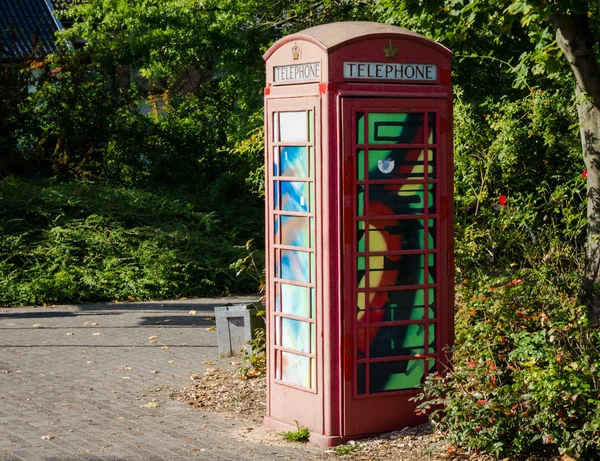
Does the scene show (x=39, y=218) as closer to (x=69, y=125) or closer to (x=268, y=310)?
(x=69, y=125)

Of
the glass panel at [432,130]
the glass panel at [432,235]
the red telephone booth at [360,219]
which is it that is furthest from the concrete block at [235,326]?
the glass panel at [432,130]

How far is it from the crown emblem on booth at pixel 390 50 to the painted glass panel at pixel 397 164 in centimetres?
66

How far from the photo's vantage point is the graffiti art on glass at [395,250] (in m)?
6.96

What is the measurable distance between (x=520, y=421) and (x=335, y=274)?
5.17ft

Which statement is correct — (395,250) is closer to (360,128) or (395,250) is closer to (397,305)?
(397,305)

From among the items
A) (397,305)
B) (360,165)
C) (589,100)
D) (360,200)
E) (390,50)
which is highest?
(390,50)

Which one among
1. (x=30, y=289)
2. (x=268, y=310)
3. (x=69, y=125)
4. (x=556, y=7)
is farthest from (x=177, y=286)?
(x=556, y=7)

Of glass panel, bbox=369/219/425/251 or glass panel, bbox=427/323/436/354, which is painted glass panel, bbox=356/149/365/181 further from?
glass panel, bbox=427/323/436/354

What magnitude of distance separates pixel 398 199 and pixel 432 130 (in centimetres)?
56

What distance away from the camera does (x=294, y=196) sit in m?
7.21

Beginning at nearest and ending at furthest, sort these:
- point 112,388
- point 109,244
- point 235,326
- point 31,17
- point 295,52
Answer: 1. point 295,52
2. point 112,388
3. point 235,326
4. point 109,244
5. point 31,17

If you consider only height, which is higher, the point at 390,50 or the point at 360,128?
the point at 390,50

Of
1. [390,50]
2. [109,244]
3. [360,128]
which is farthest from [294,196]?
[109,244]

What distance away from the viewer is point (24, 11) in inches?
1142
